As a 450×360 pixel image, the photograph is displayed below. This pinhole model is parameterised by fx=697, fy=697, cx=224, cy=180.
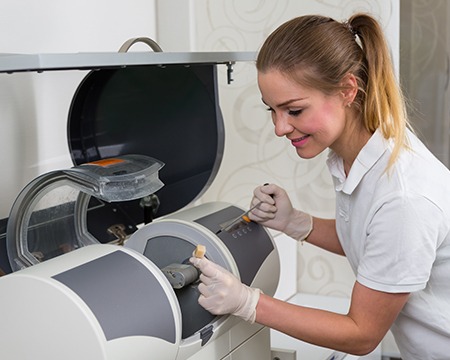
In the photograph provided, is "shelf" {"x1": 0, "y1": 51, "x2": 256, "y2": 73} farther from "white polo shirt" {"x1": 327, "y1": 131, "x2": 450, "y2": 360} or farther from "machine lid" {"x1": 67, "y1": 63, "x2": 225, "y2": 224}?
"white polo shirt" {"x1": 327, "y1": 131, "x2": 450, "y2": 360}

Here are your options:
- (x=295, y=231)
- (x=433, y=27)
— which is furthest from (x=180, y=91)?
(x=433, y=27)

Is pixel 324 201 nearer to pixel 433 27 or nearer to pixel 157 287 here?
pixel 433 27

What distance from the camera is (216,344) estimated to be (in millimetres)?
1329

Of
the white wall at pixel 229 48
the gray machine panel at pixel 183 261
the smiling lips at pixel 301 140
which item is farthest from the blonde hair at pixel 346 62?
the white wall at pixel 229 48

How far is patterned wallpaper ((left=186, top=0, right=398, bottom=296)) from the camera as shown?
223 centimetres

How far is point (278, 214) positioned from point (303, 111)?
15.4 inches

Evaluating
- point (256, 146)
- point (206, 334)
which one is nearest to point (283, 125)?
point (206, 334)

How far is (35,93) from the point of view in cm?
167

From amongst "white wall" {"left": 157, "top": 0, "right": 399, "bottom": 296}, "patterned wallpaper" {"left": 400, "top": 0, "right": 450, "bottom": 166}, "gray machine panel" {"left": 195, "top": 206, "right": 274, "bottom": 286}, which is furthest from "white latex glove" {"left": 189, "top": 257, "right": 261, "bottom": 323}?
"patterned wallpaper" {"left": 400, "top": 0, "right": 450, "bottom": 166}

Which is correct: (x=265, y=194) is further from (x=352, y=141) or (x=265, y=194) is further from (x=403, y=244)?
(x=403, y=244)

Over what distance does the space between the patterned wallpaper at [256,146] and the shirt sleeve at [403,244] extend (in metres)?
0.94

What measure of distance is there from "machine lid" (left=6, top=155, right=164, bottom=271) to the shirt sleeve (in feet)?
1.42

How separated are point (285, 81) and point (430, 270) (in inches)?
17.9

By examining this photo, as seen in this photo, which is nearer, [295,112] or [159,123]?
[295,112]
